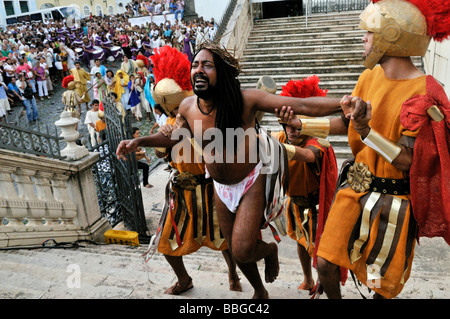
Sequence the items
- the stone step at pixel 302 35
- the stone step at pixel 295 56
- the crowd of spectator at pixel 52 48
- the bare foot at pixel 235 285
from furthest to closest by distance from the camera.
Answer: the crowd of spectator at pixel 52 48, the stone step at pixel 302 35, the stone step at pixel 295 56, the bare foot at pixel 235 285

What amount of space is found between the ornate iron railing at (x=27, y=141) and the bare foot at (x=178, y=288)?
2237mm

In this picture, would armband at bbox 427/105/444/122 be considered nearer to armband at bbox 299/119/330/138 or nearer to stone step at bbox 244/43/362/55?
armband at bbox 299/119/330/138

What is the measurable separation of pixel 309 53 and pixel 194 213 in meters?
8.41

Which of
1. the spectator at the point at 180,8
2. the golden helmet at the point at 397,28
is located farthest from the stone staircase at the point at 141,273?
the spectator at the point at 180,8

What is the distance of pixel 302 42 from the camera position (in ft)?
37.1

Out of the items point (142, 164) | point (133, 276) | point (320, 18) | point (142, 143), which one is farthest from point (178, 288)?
point (320, 18)

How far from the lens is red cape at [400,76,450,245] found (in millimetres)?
2160

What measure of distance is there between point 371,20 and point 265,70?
844 cm

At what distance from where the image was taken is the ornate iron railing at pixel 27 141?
13.1ft

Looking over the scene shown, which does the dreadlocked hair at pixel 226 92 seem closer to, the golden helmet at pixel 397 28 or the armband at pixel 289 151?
the armband at pixel 289 151

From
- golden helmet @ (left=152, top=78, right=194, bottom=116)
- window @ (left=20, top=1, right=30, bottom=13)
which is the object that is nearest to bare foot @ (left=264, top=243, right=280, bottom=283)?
golden helmet @ (left=152, top=78, right=194, bottom=116)

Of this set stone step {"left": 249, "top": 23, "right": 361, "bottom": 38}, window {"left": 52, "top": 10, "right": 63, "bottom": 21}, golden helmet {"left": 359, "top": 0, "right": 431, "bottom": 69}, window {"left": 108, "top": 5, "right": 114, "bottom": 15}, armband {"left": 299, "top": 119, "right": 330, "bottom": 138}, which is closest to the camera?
golden helmet {"left": 359, "top": 0, "right": 431, "bottom": 69}

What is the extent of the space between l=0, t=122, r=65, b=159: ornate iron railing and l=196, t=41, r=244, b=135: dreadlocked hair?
2.45 metres

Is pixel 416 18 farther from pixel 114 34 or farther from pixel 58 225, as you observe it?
pixel 114 34
